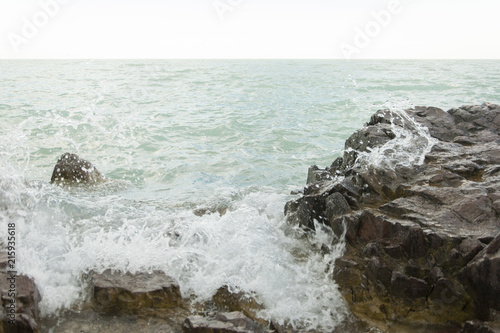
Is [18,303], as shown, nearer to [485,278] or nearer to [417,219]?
[417,219]

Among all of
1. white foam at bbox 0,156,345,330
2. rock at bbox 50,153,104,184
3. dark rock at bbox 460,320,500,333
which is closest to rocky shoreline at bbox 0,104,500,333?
dark rock at bbox 460,320,500,333

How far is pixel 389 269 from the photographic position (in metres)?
3.49

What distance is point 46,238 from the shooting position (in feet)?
14.6

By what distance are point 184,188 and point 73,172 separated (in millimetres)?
2004

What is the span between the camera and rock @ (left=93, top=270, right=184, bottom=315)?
340 cm

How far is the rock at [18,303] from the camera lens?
2.94m

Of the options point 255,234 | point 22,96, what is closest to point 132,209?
point 255,234

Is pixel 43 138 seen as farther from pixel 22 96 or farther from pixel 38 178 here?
pixel 22 96

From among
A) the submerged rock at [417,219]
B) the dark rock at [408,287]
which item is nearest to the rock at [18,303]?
the submerged rock at [417,219]

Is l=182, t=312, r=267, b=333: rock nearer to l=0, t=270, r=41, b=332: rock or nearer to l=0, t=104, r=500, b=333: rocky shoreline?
l=0, t=104, r=500, b=333: rocky shoreline

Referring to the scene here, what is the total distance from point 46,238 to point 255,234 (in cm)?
234

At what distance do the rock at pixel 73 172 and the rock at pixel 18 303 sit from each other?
3984 millimetres

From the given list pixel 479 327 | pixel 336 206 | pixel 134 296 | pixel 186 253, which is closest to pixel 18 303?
pixel 134 296

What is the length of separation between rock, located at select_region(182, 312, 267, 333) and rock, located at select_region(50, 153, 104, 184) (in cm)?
487
